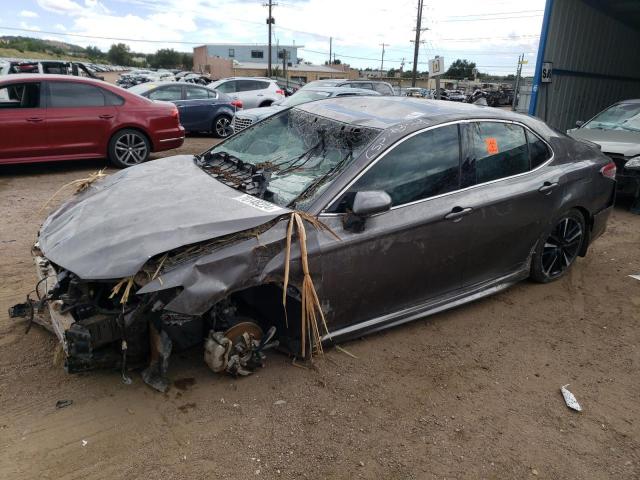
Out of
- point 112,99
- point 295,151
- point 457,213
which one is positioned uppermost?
point 112,99

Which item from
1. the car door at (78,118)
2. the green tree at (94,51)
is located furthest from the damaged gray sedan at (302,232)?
the green tree at (94,51)

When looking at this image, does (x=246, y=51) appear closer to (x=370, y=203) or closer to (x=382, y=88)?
(x=382, y=88)

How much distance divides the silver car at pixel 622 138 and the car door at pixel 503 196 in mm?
3854

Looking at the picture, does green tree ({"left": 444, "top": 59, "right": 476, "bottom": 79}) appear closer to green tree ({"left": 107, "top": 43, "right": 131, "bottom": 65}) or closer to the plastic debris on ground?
green tree ({"left": 107, "top": 43, "right": 131, "bottom": 65})

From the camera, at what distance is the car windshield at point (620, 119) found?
27.1ft

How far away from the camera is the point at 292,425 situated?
2.74 metres

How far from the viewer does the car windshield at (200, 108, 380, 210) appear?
324cm

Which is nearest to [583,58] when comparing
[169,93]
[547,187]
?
[169,93]

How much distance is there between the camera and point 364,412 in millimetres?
2869

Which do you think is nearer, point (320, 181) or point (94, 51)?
point (320, 181)

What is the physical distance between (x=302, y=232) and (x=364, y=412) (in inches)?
43.3

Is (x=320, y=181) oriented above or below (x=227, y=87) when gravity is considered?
below

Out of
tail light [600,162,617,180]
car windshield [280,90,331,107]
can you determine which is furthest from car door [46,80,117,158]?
tail light [600,162,617,180]

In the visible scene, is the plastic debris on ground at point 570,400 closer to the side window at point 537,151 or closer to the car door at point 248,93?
the side window at point 537,151
